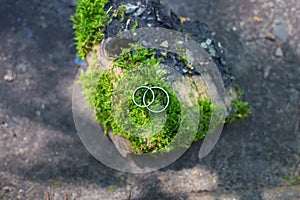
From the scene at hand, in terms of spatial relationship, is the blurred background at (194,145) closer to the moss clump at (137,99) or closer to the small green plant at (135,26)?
the moss clump at (137,99)

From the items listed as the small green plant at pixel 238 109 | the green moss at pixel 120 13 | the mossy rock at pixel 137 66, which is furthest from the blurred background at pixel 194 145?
the green moss at pixel 120 13

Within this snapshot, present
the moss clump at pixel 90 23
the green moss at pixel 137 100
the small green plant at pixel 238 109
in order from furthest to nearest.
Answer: the small green plant at pixel 238 109
the moss clump at pixel 90 23
the green moss at pixel 137 100

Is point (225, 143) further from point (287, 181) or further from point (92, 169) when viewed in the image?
point (92, 169)

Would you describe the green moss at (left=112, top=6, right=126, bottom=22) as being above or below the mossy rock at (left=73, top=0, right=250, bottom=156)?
above

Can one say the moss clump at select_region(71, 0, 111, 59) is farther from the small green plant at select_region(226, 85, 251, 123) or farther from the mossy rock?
the small green plant at select_region(226, 85, 251, 123)

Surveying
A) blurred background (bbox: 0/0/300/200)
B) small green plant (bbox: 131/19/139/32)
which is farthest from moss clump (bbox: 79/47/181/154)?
blurred background (bbox: 0/0/300/200)

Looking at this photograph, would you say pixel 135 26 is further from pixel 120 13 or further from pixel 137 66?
pixel 137 66

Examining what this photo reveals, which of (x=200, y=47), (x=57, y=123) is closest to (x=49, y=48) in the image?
(x=57, y=123)

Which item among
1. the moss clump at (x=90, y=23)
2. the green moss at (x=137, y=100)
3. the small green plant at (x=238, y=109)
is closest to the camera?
the green moss at (x=137, y=100)
